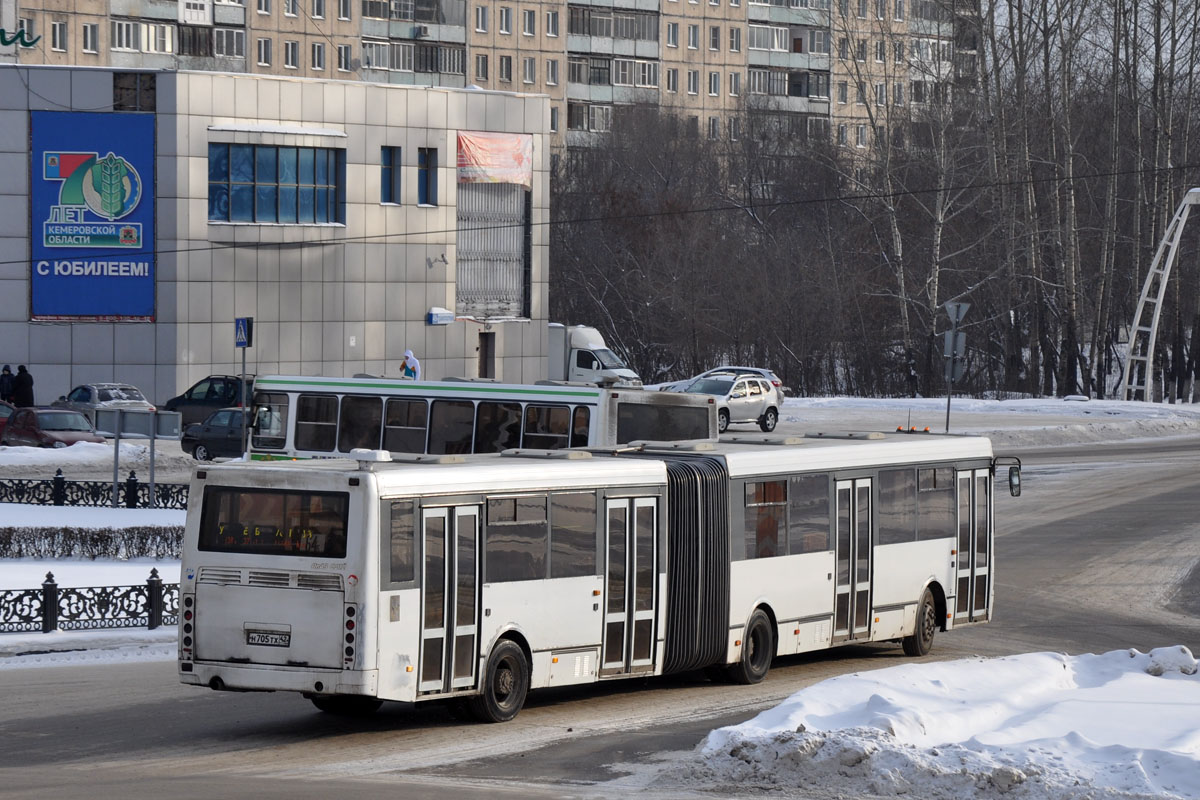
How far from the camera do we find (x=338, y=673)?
38.4ft

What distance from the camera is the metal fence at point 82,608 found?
17.3 meters

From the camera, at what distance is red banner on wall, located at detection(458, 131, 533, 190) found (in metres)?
58.2

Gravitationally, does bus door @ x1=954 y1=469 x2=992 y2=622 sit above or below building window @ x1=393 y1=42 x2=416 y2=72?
below

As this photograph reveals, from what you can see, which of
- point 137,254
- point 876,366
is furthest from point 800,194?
point 137,254

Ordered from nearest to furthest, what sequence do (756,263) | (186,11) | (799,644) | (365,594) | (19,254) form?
1. (365,594)
2. (799,644)
3. (19,254)
4. (756,263)
5. (186,11)

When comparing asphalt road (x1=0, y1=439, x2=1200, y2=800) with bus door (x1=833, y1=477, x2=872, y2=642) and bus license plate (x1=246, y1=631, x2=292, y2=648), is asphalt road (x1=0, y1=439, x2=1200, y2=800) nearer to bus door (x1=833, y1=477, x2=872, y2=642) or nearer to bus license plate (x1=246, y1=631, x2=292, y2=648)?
Answer: bus door (x1=833, y1=477, x2=872, y2=642)

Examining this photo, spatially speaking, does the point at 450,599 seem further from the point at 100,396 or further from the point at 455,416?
the point at 100,396

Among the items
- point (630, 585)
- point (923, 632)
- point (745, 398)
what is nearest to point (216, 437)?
point (745, 398)

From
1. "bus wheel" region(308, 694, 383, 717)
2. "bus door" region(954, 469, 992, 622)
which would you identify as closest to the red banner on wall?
"bus door" region(954, 469, 992, 622)

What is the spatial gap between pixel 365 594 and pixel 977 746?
4.31m

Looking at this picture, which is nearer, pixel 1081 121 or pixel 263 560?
pixel 263 560

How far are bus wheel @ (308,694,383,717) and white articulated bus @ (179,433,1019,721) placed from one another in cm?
3

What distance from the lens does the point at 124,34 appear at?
91.4m

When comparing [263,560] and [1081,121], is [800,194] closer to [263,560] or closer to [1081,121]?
[1081,121]
